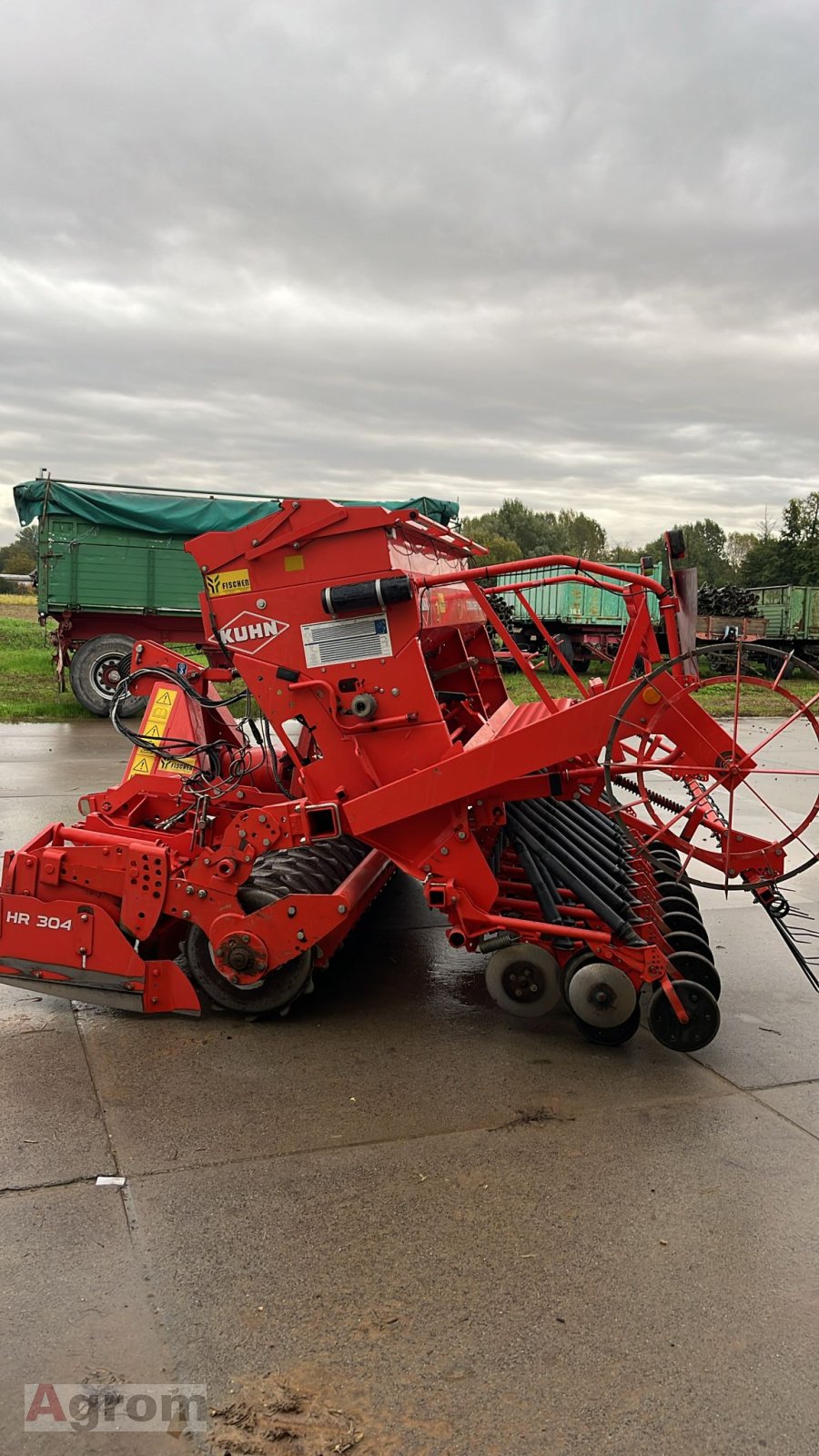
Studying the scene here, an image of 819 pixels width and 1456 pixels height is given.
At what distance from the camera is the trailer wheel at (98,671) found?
14.2 m

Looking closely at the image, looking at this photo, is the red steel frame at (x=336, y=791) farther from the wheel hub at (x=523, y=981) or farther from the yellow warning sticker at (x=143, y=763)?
the yellow warning sticker at (x=143, y=763)

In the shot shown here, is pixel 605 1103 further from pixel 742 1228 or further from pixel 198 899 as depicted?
pixel 198 899

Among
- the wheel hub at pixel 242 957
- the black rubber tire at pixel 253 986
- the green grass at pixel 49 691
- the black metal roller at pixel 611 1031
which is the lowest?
the black metal roller at pixel 611 1031

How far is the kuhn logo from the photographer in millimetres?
4164

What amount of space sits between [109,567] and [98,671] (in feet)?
4.75

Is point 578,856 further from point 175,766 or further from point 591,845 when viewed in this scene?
point 175,766

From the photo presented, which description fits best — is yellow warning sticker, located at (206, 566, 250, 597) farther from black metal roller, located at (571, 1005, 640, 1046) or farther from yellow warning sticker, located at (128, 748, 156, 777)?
black metal roller, located at (571, 1005, 640, 1046)

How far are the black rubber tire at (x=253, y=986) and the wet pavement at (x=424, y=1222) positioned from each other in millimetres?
103

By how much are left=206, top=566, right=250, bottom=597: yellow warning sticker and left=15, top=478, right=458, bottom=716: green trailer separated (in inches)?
396

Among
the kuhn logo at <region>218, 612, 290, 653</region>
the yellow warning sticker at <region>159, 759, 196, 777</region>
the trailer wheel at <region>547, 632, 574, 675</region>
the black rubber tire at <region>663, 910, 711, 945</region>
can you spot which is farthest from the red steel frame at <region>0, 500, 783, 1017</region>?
the trailer wheel at <region>547, 632, 574, 675</region>

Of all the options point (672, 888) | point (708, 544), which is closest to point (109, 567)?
point (672, 888)

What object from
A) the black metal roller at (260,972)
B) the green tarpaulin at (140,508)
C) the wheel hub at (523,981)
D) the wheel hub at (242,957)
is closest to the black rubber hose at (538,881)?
the wheel hub at (523,981)

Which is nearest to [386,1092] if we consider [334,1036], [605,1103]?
[334,1036]

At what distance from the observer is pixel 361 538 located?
4.04 meters
